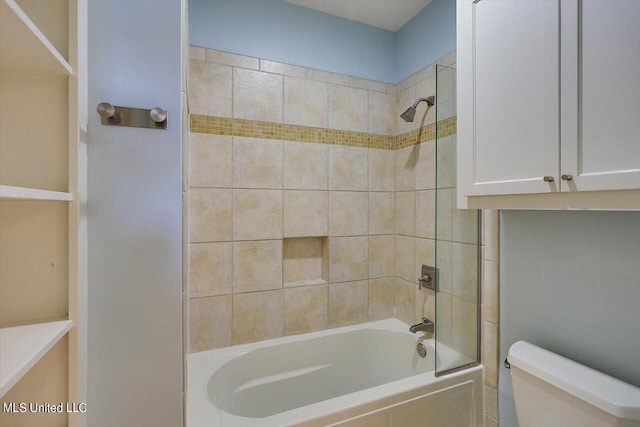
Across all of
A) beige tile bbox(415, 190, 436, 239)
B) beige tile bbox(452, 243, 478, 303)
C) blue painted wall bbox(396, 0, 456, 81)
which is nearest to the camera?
beige tile bbox(452, 243, 478, 303)

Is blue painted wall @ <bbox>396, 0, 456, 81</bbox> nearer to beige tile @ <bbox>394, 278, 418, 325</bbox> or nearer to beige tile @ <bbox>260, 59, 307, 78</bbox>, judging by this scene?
beige tile @ <bbox>260, 59, 307, 78</bbox>

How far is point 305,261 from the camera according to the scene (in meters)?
2.08

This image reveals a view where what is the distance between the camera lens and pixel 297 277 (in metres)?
2.06

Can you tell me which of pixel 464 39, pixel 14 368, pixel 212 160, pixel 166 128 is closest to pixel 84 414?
pixel 14 368

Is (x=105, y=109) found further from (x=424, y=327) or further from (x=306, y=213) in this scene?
(x=424, y=327)

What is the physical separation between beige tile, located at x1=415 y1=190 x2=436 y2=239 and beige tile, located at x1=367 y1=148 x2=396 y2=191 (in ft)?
0.88

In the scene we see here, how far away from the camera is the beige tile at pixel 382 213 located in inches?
85.0

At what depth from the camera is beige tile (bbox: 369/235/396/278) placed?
2.17 metres

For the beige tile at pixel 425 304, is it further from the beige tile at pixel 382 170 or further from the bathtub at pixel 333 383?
the beige tile at pixel 382 170

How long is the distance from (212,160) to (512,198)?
1507 mm

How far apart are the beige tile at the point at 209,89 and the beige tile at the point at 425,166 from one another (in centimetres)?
126

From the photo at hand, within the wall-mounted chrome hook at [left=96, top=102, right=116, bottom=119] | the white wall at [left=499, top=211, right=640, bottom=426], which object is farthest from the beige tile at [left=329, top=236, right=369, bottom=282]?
the wall-mounted chrome hook at [left=96, top=102, right=116, bottom=119]

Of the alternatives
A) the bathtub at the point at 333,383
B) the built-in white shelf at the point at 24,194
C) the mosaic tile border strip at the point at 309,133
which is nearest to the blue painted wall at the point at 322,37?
the mosaic tile border strip at the point at 309,133

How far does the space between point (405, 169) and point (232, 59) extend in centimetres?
135
